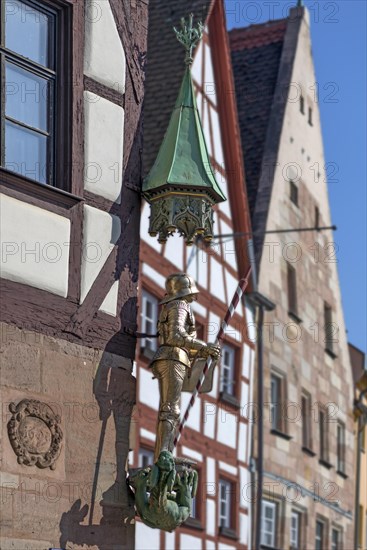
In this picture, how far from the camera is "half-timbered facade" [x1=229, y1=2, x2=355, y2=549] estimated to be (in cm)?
2433

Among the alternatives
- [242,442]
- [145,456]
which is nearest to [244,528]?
[242,442]

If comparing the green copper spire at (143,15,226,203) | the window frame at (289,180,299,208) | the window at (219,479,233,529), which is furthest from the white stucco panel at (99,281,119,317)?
the window frame at (289,180,299,208)

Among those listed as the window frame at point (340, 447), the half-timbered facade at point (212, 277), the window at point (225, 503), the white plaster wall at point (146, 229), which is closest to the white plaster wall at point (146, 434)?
the half-timbered facade at point (212, 277)

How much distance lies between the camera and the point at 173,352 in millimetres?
9336

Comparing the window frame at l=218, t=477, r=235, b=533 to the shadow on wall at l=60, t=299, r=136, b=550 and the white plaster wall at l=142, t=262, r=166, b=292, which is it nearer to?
the white plaster wall at l=142, t=262, r=166, b=292

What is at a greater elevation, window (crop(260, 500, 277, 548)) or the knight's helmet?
window (crop(260, 500, 277, 548))

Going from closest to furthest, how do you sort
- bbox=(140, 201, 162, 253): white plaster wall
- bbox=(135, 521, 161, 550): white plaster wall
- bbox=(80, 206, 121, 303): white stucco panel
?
1. bbox=(80, 206, 121, 303): white stucco panel
2. bbox=(135, 521, 161, 550): white plaster wall
3. bbox=(140, 201, 162, 253): white plaster wall

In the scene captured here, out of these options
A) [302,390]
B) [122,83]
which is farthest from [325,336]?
[122,83]

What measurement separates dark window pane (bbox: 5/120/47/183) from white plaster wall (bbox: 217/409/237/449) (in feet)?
42.6

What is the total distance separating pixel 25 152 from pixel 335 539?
19952 mm

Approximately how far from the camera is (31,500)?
8.37 m

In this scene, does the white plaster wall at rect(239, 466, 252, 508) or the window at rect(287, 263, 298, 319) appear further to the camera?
the window at rect(287, 263, 298, 319)

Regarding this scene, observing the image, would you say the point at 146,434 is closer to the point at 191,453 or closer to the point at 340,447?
the point at 191,453

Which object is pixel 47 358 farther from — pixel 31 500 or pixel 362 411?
pixel 362 411
